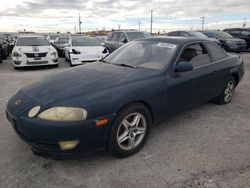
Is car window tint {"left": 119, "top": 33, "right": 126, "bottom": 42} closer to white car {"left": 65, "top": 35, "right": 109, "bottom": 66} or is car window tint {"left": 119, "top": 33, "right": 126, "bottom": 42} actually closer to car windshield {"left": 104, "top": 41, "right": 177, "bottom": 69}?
white car {"left": 65, "top": 35, "right": 109, "bottom": 66}

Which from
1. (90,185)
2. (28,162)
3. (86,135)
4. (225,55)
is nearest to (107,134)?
(86,135)

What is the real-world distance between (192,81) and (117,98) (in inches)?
60.3

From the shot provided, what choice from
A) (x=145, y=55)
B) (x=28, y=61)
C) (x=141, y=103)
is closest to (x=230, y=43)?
(x=28, y=61)

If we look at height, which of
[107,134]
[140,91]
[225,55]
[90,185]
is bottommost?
[90,185]

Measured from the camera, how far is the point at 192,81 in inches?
134

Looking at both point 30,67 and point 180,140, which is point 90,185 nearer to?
point 180,140

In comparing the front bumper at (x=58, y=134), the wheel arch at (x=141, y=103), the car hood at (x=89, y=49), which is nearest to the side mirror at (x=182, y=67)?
the wheel arch at (x=141, y=103)

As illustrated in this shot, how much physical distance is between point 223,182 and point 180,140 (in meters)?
0.95

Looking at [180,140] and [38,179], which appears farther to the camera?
[180,140]

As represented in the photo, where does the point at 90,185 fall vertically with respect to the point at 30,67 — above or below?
below

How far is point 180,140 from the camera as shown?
3166 millimetres

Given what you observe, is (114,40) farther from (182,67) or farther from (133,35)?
(182,67)

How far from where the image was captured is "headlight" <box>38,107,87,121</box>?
2252 mm

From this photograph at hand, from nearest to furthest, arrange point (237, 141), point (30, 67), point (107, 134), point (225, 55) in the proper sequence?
→ point (107, 134) < point (237, 141) < point (225, 55) < point (30, 67)
